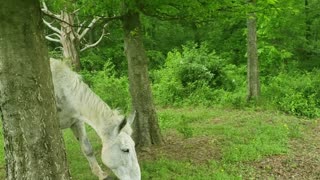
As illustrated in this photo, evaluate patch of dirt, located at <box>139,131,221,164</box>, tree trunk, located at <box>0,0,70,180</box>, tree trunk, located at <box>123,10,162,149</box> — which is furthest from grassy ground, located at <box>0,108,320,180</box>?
tree trunk, located at <box>0,0,70,180</box>

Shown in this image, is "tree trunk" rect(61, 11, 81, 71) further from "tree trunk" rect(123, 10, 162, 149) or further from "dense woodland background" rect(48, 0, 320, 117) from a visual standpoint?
"tree trunk" rect(123, 10, 162, 149)

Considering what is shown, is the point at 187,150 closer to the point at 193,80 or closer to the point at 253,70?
the point at 253,70

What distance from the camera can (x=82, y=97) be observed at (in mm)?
6328

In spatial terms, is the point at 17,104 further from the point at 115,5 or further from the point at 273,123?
the point at 273,123

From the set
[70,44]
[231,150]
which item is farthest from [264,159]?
[70,44]

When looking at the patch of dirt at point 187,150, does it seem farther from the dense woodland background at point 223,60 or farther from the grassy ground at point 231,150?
the dense woodland background at point 223,60

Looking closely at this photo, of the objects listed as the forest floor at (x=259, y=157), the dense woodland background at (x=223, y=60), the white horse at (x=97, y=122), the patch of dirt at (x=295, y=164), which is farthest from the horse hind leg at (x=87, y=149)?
the patch of dirt at (x=295, y=164)

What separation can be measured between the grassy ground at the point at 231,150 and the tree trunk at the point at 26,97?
7.42 feet

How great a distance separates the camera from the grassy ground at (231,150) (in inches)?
265

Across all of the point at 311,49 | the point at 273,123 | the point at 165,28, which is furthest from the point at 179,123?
the point at 165,28

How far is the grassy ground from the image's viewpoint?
6730 mm

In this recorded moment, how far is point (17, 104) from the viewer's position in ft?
13.5

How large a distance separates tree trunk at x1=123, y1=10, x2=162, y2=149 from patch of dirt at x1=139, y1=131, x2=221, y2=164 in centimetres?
33

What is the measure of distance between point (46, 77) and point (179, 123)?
6347 mm
